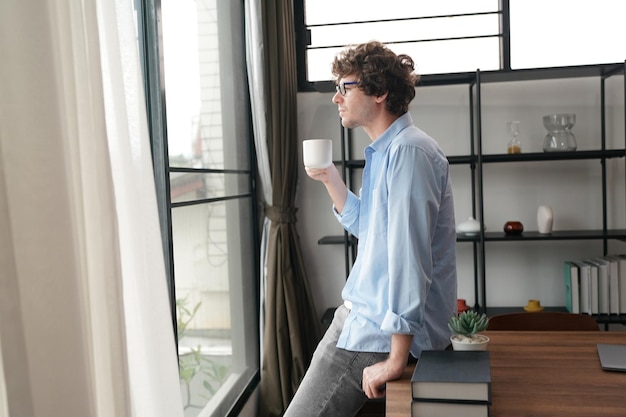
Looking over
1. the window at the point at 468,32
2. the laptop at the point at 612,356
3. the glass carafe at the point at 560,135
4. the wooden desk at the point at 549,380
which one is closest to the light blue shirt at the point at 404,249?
the wooden desk at the point at 549,380

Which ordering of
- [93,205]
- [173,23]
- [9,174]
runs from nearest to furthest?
[9,174] → [93,205] → [173,23]

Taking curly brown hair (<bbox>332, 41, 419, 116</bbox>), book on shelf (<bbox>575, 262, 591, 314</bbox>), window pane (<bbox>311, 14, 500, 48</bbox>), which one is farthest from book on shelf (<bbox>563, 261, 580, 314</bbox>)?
curly brown hair (<bbox>332, 41, 419, 116</bbox>)

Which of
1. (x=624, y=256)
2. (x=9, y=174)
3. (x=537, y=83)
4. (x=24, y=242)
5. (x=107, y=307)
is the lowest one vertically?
(x=624, y=256)

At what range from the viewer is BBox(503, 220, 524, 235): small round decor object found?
11.3 feet

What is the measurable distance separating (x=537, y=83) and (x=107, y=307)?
10.3 ft

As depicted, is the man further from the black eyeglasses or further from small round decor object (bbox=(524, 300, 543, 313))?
small round decor object (bbox=(524, 300, 543, 313))

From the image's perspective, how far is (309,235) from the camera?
387 cm

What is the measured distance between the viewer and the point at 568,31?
12.0 feet

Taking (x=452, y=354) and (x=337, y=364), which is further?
(x=337, y=364)

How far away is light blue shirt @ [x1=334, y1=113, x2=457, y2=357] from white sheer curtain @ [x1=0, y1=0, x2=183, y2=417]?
602mm

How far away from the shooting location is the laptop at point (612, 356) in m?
1.56

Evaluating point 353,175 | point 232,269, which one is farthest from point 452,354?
point 353,175

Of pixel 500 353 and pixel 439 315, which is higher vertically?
pixel 439 315

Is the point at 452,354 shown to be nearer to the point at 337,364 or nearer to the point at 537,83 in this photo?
the point at 337,364
